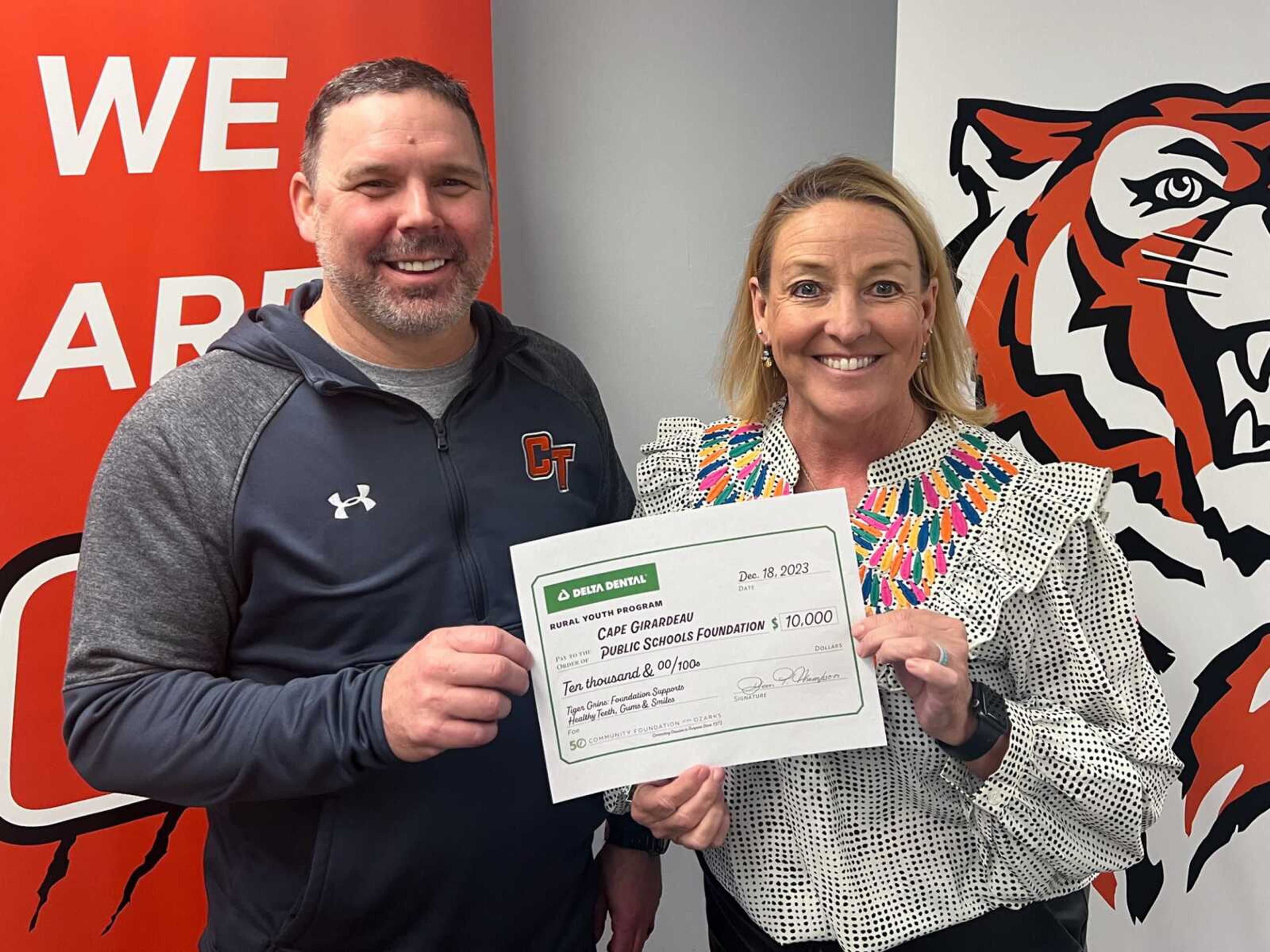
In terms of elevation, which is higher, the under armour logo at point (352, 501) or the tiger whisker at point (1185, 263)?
the tiger whisker at point (1185, 263)

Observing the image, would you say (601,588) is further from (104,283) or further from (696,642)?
(104,283)

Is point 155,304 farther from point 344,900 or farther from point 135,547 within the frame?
point 344,900

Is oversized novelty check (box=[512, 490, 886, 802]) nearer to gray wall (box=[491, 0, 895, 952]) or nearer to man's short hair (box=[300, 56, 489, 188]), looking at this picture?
man's short hair (box=[300, 56, 489, 188])

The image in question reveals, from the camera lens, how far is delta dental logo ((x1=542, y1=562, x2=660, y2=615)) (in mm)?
1504

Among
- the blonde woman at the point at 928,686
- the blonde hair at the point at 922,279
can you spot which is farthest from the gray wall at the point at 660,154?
the blonde woman at the point at 928,686

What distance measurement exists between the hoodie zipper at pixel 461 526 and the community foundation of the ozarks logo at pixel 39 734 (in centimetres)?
89

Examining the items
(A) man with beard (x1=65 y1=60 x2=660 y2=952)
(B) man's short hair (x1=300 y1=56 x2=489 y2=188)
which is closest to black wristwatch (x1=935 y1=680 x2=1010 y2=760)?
(A) man with beard (x1=65 y1=60 x2=660 y2=952)

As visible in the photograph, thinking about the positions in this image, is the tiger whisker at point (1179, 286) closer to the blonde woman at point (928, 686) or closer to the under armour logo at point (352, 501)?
the blonde woman at point (928, 686)

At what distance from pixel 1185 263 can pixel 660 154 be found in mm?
1292

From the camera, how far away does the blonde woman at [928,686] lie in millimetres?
1564

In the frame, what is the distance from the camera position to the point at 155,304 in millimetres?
2270

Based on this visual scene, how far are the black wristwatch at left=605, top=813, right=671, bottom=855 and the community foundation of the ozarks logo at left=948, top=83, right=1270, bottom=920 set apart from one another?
3.06 feet

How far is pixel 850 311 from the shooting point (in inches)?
66.8

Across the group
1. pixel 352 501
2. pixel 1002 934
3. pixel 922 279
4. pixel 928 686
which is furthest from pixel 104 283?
pixel 1002 934
